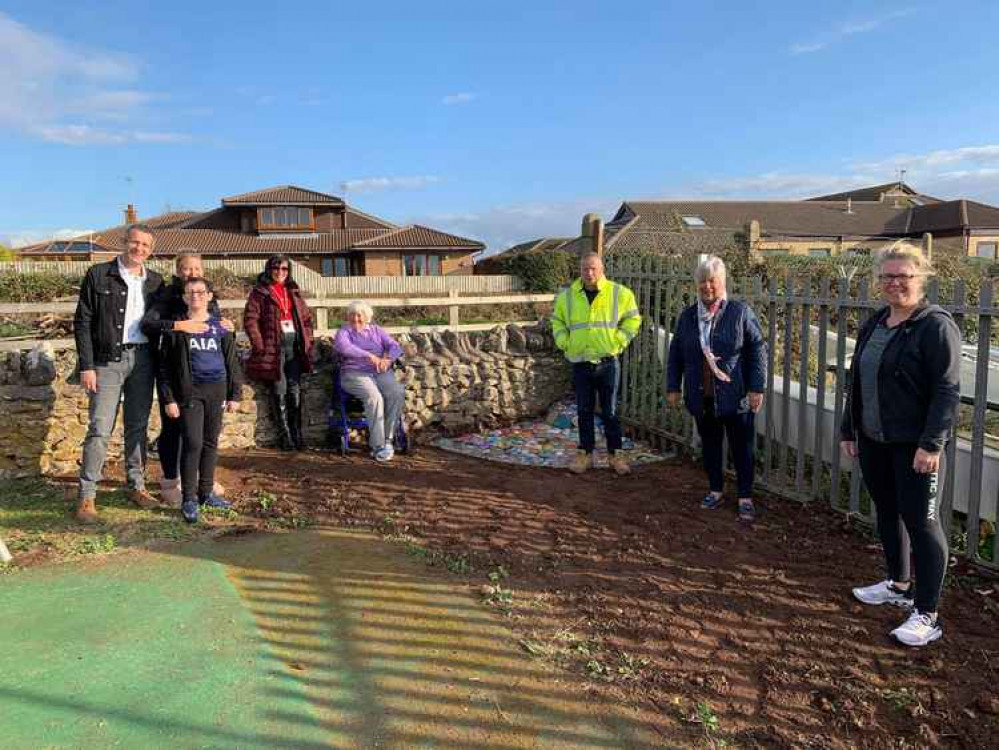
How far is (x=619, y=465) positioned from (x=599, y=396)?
552 mm

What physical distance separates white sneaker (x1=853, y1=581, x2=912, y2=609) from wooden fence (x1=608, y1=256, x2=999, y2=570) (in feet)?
2.00

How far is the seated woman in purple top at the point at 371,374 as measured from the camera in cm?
570

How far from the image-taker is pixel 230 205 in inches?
1535

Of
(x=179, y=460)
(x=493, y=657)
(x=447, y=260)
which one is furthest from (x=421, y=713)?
(x=447, y=260)

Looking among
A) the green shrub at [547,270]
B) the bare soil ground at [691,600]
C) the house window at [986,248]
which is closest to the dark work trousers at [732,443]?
the bare soil ground at [691,600]

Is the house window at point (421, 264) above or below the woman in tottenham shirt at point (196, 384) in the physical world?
above

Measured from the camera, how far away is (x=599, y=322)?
5.29 meters

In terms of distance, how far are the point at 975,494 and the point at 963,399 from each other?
1.97 ft

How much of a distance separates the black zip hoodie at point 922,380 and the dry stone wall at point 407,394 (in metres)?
4.20

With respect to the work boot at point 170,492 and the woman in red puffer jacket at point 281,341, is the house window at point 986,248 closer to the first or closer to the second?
the woman in red puffer jacket at point 281,341

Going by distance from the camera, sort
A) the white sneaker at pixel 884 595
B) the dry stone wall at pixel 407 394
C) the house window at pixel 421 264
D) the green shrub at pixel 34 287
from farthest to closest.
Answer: the house window at pixel 421 264 < the green shrub at pixel 34 287 < the dry stone wall at pixel 407 394 < the white sneaker at pixel 884 595

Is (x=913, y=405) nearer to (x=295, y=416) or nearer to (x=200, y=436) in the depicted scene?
(x=200, y=436)

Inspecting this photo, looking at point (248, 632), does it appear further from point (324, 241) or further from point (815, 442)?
point (324, 241)

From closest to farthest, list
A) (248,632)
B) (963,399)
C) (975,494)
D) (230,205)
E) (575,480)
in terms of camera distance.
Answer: (248,632), (975,494), (963,399), (575,480), (230,205)
